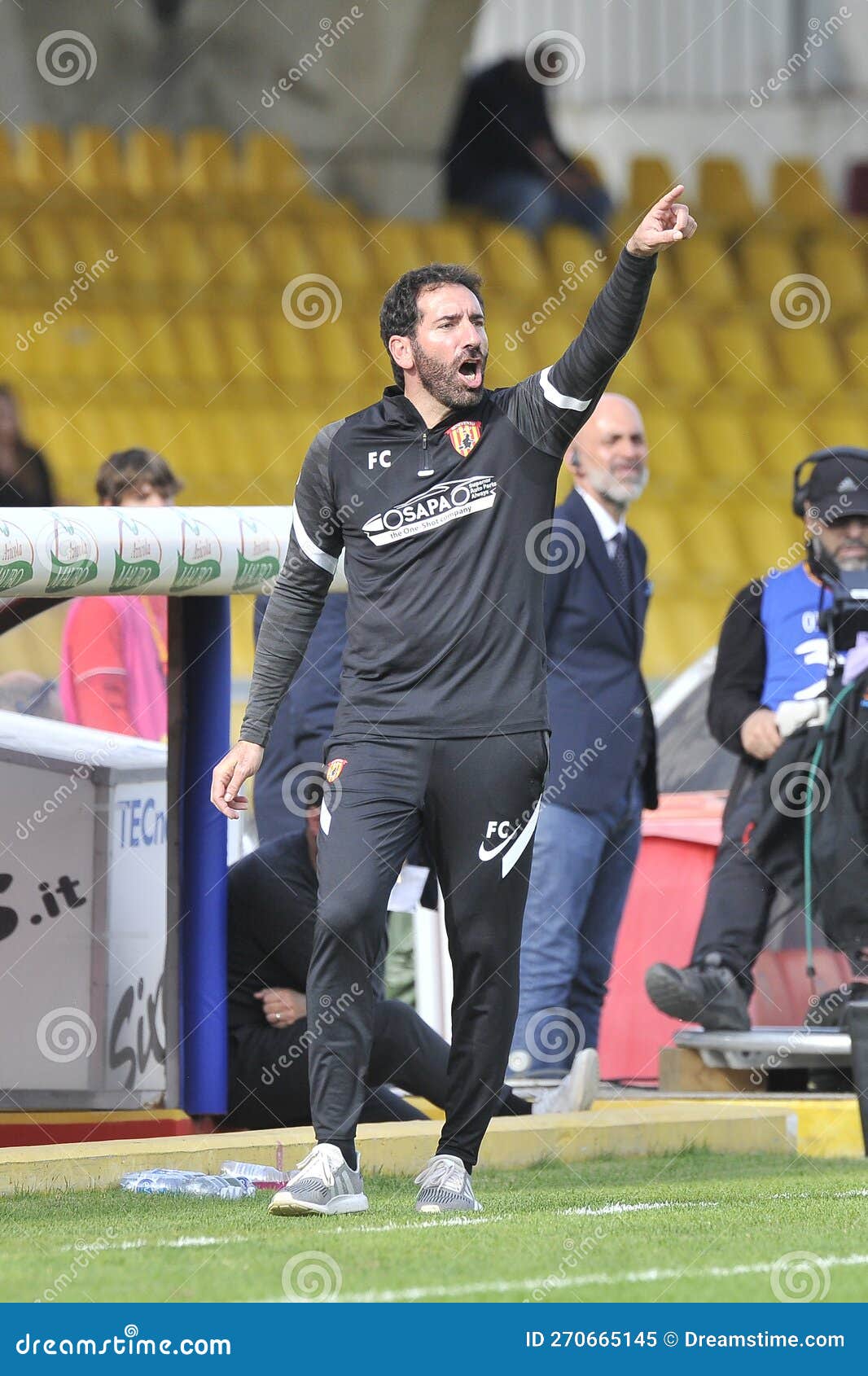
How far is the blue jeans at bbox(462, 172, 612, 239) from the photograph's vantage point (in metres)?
16.6

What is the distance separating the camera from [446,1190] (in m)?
4.11

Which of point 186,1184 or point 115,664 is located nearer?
point 186,1184

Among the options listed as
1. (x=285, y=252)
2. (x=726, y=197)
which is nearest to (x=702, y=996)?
(x=285, y=252)

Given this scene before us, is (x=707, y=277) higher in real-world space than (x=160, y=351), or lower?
higher

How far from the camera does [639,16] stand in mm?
19047

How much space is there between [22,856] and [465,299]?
1836 millimetres
